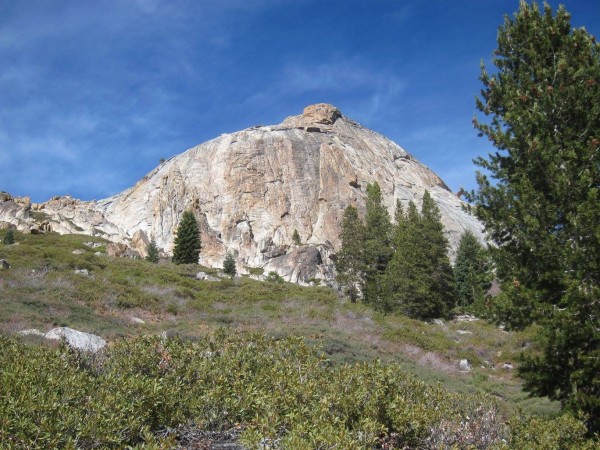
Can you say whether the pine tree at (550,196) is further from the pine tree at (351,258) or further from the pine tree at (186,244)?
the pine tree at (186,244)

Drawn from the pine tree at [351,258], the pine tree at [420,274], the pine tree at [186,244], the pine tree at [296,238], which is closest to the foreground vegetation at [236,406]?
the pine tree at [420,274]

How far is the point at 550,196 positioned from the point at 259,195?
9407 cm

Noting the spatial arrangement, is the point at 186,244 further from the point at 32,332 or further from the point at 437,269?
the point at 32,332

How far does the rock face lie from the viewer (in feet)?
305

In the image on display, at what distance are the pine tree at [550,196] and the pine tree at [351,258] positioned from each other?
31.7 m

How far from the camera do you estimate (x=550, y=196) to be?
371 inches

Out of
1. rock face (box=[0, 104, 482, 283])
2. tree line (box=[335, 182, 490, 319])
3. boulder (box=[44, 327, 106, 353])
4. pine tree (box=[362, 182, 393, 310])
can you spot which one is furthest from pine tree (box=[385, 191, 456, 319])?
rock face (box=[0, 104, 482, 283])

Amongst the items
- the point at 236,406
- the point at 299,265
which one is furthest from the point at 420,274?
the point at 299,265

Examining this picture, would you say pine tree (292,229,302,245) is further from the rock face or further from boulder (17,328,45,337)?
boulder (17,328,45,337)

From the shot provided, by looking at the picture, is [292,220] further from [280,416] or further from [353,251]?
[280,416]

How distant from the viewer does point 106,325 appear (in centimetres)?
1691

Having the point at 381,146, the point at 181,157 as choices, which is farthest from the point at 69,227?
the point at 381,146

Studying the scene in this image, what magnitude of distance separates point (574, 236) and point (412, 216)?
4164 cm

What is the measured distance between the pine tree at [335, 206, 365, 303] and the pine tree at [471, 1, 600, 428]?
31715 millimetres
